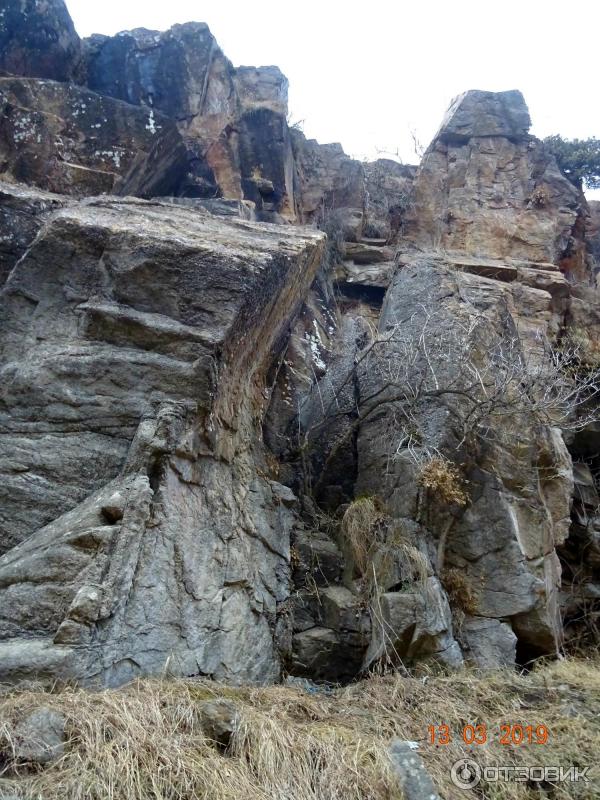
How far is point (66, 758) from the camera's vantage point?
3.21 meters

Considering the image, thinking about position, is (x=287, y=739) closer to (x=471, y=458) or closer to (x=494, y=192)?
(x=471, y=458)

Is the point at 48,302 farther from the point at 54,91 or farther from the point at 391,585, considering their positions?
the point at 54,91

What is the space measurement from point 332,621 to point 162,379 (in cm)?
219

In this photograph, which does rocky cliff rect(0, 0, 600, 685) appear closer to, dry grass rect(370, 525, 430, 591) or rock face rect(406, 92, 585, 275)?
dry grass rect(370, 525, 430, 591)

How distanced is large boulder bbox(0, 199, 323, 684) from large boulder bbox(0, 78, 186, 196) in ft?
5.82

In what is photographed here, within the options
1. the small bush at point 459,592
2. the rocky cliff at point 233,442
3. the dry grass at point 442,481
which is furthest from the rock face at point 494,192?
the small bush at point 459,592

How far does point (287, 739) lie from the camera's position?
146 inches

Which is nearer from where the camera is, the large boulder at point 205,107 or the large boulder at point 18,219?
→ the large boulder at point 18,219

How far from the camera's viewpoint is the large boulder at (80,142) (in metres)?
7.84

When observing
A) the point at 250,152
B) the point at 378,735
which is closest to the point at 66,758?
the point at 378,735

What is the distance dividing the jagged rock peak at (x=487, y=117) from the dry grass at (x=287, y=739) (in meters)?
9.61

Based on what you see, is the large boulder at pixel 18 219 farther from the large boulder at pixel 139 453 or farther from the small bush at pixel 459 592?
the small bush at pixel 459 592

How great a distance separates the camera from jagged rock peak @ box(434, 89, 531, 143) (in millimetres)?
12102

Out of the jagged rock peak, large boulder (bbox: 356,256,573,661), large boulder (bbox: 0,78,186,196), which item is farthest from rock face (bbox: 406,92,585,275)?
large boulder (bbox: 0,78,186,196)
